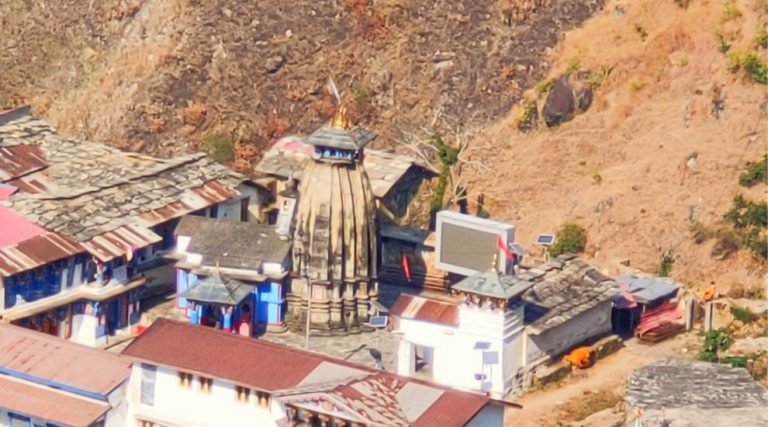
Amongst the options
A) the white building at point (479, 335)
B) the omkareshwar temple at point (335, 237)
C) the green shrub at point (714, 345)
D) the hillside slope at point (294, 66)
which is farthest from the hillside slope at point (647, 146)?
the omkareshwar temple at point (335, 237)

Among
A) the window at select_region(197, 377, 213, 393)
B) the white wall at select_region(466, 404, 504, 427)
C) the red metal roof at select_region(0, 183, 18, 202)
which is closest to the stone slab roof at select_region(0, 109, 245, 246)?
the red metal roof at select_region(0, 183, 18, 202)

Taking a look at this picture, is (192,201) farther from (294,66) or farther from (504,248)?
(294,66)

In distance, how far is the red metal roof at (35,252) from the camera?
220ft

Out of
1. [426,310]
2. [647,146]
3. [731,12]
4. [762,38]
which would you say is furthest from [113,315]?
[731,12]

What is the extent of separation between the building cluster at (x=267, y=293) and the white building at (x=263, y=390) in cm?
6

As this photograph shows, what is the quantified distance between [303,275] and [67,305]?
7.79m

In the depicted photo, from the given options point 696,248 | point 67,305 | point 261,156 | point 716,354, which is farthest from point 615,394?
point 261,156

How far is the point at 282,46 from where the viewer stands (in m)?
88.5

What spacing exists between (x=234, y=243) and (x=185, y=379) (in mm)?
10320

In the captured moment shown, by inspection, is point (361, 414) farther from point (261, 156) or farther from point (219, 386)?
point (261, 156)

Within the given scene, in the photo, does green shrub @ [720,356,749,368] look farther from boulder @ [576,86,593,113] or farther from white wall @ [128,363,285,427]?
boulder @ [576,86,593,113]

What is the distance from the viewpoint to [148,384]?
61.9m

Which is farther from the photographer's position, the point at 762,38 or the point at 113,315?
the point at 762,38

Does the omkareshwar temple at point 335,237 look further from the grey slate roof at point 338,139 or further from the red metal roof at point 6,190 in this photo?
the red metal roof at point 6,190
